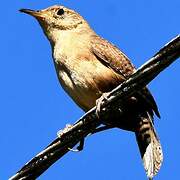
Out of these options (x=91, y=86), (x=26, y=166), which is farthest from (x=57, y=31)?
(x=26, y=166)

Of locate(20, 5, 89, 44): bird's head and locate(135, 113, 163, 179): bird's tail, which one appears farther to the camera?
locate(20, 5, 89, 44): bird's head

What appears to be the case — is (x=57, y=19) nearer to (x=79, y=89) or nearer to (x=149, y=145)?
(x=79, y=89)

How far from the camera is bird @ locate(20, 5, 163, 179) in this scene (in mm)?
7012

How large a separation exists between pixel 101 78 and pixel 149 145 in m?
0.98

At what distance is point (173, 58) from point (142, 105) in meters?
2.64

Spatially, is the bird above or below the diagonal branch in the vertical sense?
above

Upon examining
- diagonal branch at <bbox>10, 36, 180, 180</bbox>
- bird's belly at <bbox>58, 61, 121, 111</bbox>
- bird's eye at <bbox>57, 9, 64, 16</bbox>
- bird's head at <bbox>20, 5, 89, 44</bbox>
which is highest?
bird's eye at <bbox>57, 9, 64, 16</bbox>

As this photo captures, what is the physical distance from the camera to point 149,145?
7066 millimetres

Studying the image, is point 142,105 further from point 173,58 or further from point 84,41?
point 173,58

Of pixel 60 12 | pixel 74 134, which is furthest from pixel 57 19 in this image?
pixel 74 134

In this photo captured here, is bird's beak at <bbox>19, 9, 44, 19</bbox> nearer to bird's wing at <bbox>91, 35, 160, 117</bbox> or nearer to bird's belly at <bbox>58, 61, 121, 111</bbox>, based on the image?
bird's wing at <bbox>91, 35, 160, 117</bbox>

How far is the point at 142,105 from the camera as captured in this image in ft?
23.3

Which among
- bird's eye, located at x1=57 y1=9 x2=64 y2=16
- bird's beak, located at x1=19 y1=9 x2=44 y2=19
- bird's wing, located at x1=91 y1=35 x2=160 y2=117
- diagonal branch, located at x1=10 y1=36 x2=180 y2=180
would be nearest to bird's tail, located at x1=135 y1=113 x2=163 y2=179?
bird's wing, located at x1=91 y1=35 x2=160 y2=117

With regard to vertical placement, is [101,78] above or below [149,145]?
above
